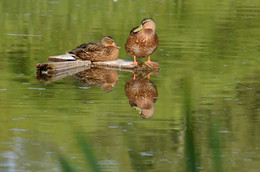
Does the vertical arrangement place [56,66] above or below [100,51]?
below

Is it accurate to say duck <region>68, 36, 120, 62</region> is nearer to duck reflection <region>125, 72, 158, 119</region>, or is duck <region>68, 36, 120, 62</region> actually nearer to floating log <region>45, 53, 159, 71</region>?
floating log <region>45, 53, 159, 71</region>

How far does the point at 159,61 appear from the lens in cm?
1493

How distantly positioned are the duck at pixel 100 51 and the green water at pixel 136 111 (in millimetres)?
804

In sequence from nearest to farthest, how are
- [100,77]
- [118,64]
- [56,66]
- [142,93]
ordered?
[142,93] < [100,77] < [56,66] < [118,64]

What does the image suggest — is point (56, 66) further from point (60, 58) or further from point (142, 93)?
point (142, 93)

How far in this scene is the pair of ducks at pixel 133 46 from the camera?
13656mm

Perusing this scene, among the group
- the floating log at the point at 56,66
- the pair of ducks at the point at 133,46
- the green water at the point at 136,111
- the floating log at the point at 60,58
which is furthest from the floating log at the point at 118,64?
the floating log at the point at 56,66

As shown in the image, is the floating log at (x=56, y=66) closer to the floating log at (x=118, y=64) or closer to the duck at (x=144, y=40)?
the floating log at (x=118, y=64)

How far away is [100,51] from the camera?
14125 millimetres

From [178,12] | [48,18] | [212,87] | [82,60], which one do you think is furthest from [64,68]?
[178,12]

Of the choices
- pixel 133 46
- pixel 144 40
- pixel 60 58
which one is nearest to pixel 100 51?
pixel 133 46

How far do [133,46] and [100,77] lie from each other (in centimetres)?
126

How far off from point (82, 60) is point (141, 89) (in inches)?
119

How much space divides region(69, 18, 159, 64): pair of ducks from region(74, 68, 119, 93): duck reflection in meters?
0.44
